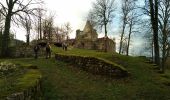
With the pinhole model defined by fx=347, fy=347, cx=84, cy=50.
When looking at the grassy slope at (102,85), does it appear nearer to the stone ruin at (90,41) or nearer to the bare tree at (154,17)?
the bare tree at (154,17)

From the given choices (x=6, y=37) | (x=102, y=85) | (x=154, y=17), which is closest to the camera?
(x=102, y=85)

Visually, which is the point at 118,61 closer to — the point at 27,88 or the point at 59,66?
the point at 59,66

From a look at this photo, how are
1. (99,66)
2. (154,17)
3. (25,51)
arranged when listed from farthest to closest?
(25,51) → (154,17) → (99,66)

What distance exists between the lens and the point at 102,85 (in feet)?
72.8

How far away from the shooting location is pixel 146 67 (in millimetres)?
28547

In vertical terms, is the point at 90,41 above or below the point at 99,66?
above

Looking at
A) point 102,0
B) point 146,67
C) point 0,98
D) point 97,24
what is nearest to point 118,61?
point 146,67

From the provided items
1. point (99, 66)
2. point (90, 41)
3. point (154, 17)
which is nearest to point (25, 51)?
point (154, 17)

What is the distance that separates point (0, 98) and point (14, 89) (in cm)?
151

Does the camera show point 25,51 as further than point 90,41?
No

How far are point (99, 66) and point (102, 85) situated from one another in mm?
4701

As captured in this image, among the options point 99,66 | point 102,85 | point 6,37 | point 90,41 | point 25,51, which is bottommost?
point 102,85

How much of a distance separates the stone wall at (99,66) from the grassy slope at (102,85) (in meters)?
0.75

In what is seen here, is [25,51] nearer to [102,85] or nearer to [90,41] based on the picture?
[102,85]
